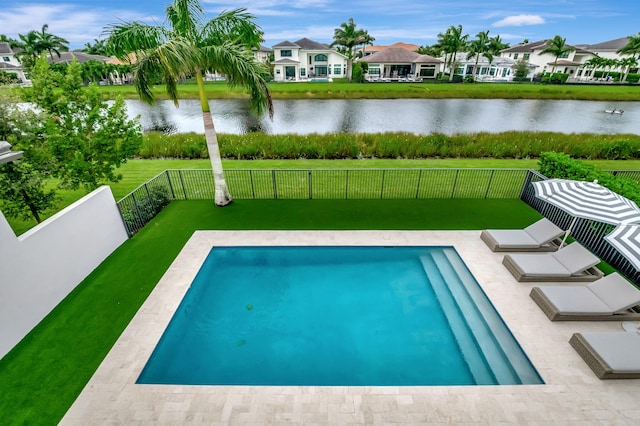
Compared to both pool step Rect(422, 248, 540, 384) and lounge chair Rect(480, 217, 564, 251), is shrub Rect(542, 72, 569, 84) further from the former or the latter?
pool step Rect(422, 248, 540, 384)

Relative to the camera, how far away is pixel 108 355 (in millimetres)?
6035

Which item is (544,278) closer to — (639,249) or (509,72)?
(639,249)

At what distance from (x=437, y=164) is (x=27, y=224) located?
17.6m

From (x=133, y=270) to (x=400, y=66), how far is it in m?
66.8

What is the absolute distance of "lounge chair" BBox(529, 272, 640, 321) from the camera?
6500 millimetres

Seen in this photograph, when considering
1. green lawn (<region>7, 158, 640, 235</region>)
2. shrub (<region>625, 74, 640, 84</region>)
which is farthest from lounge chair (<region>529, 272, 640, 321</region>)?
shrub (<region>625, 74, 640, 84</region>)

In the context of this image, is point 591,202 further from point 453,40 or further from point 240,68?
point 453,40

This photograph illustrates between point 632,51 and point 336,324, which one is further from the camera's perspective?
point 632,51

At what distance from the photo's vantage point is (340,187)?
13297 millimetres

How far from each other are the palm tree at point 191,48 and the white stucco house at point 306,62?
176 ft

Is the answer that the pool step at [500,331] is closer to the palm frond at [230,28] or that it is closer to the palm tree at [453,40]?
the palm frond at [230,28]

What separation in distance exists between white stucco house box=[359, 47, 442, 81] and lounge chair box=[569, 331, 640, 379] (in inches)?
2418

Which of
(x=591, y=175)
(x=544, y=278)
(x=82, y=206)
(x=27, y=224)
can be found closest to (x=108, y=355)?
(x=82, y=206)

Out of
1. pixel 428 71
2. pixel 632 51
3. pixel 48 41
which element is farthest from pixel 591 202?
pixel 632 51
